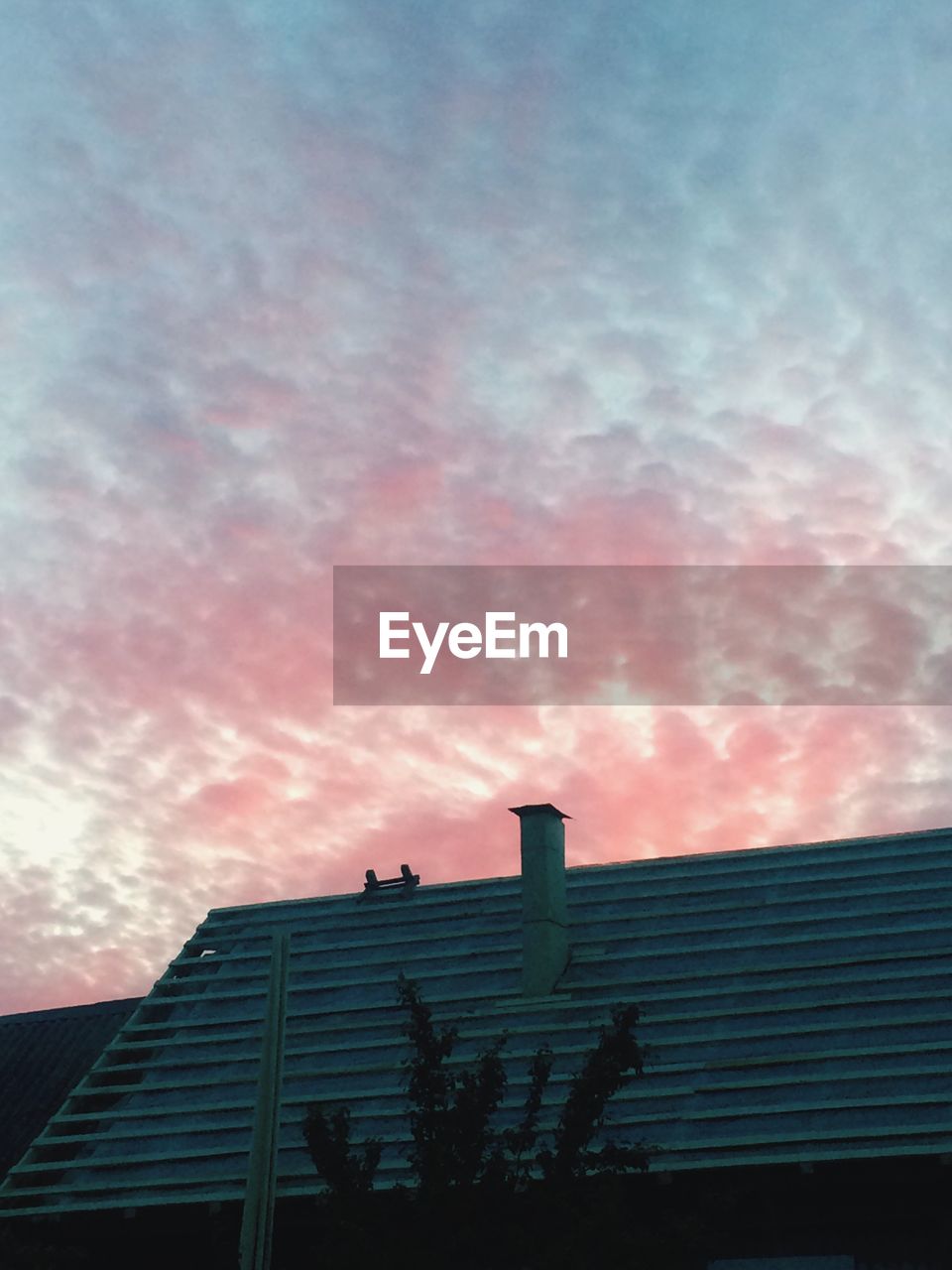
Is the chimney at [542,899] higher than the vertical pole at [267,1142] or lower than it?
higher

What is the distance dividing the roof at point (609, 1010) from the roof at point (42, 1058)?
11331 millimetres

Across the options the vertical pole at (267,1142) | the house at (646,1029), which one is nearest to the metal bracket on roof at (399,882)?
the house at (646,1029)

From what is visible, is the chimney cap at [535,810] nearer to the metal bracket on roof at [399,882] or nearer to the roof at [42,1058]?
the metal bracket on roof at [399,882]

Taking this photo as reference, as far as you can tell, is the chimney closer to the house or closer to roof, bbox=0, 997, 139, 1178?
the house

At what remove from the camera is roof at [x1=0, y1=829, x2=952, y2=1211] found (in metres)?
17.4

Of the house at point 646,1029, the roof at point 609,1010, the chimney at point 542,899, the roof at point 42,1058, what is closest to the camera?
the house at point 646,1029

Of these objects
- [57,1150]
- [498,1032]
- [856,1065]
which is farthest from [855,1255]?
[57,1150]

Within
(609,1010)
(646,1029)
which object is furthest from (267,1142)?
(609,1010)

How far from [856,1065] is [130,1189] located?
29.8 feet

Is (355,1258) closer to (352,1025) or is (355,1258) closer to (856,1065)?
(856,1065)

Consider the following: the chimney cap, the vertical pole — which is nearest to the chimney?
the chimney cap

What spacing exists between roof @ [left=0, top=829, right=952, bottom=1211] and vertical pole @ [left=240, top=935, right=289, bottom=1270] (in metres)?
6.69

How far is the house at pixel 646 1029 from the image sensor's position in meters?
16.7

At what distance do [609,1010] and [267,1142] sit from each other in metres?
9.12
